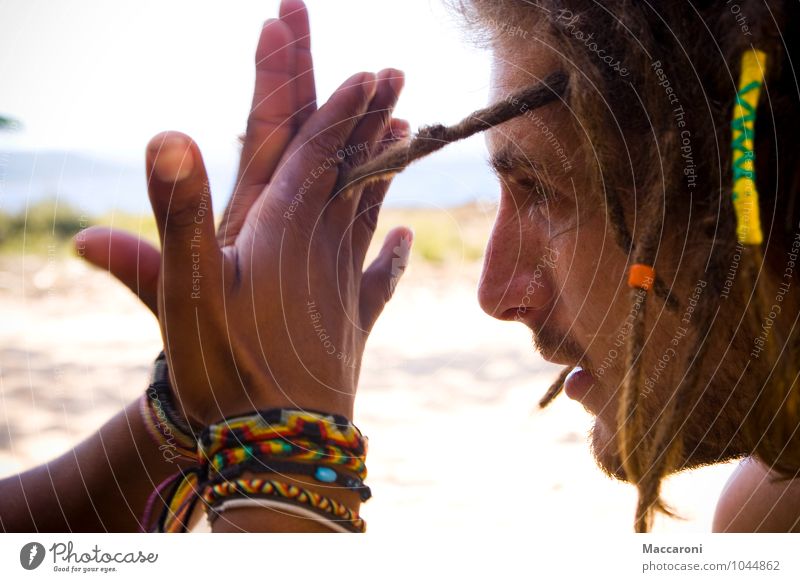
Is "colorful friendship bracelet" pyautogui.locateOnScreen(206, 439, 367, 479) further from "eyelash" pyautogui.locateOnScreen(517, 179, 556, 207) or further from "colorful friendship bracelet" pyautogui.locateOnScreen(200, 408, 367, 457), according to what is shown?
"eyelash" pyautogui.locateOnScreen(517, 179, 556, 207)

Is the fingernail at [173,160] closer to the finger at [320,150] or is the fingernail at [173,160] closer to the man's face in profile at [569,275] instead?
the finger at [320,150]

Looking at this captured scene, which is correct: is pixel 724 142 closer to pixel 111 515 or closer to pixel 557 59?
pixel 557 59

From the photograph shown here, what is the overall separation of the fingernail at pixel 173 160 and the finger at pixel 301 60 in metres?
0.11

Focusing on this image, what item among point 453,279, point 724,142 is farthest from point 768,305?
point 453,279

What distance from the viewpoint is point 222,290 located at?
0.38 metres

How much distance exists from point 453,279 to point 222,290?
0.72 feet

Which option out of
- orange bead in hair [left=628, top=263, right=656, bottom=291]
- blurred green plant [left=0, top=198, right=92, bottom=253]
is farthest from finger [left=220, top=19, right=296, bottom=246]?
orange bead in hair [left=628, top=263, right=656, bottom=291]

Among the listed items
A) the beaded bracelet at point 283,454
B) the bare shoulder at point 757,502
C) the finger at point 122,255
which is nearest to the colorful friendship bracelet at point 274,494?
the beaded bracelet at point 283,454

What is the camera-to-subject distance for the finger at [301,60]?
0.44 meters

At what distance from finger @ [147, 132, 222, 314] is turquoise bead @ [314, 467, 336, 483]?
0.10 meters

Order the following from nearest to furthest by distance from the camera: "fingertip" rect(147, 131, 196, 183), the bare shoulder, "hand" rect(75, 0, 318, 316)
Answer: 1. "fingertip" rect(147, 131, 196, 183)
2. "hand" rect(75, 0, 318, 316)
3. the bare shoulder

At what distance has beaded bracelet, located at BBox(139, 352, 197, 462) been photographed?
43 centimetres

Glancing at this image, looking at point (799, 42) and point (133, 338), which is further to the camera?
point (133, 338)

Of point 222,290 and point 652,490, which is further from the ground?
point 222,290
